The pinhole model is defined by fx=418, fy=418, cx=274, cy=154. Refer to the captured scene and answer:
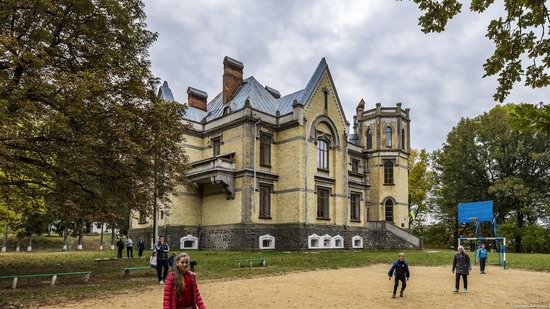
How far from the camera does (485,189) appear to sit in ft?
148

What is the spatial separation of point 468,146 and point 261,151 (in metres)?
24.8

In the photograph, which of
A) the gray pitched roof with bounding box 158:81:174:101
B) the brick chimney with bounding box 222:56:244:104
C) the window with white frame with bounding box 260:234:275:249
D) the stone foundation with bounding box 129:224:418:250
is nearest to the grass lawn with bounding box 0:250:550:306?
the window with white frame with bounding box 260:234:275:249

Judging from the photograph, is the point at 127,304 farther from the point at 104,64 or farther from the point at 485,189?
the point at 485,189

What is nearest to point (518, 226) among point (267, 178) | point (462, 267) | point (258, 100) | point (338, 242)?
point (338, 242)

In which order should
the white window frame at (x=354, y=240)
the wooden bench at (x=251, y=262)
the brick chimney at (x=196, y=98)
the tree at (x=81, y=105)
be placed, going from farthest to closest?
the brick chimney at (x=196, y=98)
the white window frame at (x=354, y=240)
the wooden bench at (x=251, y=262)
the tree at (x=81, y=105)

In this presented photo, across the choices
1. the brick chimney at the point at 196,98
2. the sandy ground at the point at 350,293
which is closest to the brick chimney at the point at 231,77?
the brick chimney at the point at 196,98

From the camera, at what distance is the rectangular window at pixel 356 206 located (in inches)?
1491

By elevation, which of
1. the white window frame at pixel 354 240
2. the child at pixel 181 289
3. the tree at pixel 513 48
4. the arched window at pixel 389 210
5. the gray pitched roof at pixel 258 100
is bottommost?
the white window frame at pixel 354 240

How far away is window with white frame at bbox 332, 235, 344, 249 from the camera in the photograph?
33838 mm

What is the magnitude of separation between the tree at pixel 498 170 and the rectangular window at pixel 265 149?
23.4 m

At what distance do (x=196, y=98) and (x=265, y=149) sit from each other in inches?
383

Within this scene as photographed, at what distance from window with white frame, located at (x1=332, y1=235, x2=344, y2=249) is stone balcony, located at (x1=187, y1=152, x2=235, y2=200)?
920 cm

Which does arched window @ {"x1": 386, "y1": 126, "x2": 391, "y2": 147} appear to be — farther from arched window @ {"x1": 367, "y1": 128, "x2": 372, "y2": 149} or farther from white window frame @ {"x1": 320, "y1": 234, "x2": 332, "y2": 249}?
white window frame @ {"x1": 320, "y1": 234, "x2": 332, "y2": 249}

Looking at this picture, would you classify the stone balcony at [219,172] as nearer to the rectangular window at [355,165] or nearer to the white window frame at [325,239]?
the white window frame at [325,239]
